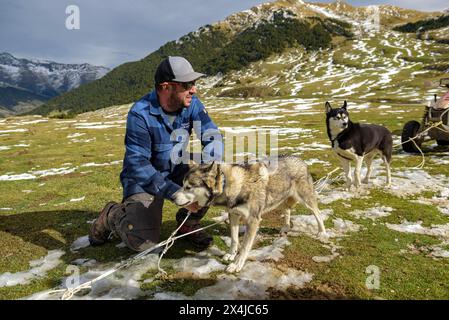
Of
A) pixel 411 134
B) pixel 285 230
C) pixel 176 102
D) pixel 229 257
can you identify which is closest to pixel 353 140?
pixel 285 230

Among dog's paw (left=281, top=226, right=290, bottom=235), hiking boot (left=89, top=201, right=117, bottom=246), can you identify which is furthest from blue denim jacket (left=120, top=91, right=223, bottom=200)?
dog's paw (left=281, top=226, right=290, bottom=235)

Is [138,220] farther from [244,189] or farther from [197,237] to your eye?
[244,189]

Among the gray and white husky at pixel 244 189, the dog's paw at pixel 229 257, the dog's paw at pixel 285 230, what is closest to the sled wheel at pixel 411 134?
the dog's paw at pixel 285 230

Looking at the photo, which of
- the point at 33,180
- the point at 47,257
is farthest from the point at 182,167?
the point at 33,180

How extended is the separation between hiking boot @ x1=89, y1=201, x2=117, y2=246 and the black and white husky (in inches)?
350

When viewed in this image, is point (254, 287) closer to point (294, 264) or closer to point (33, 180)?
point (294, 264)

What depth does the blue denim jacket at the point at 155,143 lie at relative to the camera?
302 inches

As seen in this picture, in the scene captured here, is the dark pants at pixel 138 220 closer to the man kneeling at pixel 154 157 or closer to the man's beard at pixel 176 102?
the man kneeling at pixel 154 157

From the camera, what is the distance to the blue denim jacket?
7.68 meters

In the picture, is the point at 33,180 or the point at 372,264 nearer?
the point at 372,264

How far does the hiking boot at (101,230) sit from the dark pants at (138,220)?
0.34m

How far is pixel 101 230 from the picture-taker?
339 inches
